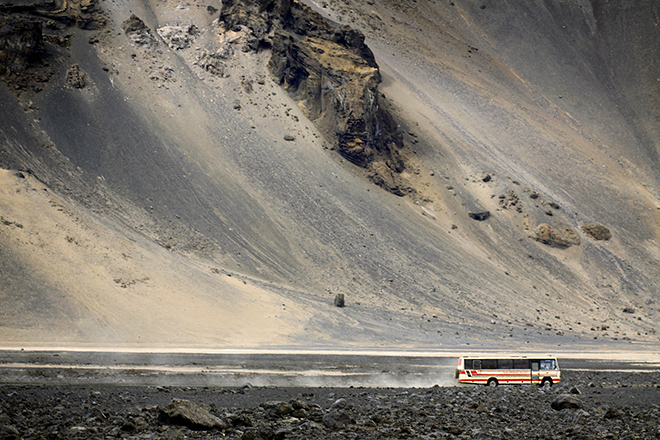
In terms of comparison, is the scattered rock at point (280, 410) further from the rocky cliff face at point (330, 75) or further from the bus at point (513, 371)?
the rocky cliff face at point (330, 75)

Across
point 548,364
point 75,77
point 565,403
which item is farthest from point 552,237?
point 75,77

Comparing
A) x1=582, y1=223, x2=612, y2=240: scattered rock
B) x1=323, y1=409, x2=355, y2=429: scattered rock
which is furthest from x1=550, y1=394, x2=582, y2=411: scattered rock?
x1=582, y1=223, x2=612, y2=240: scattered rock

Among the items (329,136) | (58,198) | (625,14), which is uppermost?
(625,14)

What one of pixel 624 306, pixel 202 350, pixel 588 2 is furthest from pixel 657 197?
pixel 202 350

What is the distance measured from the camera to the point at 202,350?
26.1 m

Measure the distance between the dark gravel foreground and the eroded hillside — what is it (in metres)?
12.8

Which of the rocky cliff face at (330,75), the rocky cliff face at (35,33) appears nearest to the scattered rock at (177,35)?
the rocky cliff face at (330,75)

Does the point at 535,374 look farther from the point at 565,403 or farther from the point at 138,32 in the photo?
the point at 138,32

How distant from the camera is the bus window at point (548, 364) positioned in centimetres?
1977

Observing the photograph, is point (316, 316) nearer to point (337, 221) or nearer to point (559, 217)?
point (337, 221)

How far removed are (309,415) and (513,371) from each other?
10159mm

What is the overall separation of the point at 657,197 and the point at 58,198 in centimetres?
5726

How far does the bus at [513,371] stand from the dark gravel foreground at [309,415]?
11.1 ft

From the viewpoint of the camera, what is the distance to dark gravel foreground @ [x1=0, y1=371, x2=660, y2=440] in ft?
35.1
